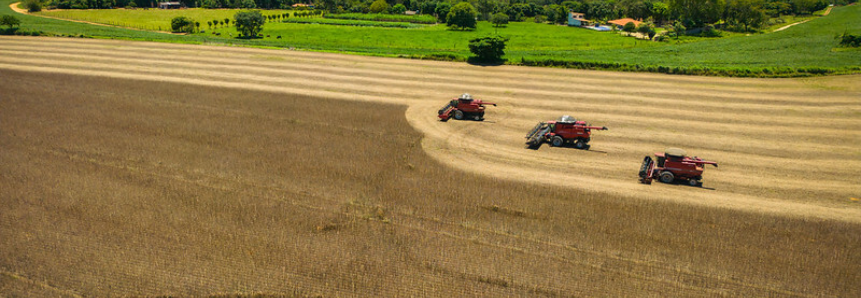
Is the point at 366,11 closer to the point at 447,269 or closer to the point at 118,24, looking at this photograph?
the point at 118,24

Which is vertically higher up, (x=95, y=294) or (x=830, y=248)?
(x=830, y=248)

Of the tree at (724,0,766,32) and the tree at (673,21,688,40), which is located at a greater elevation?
the tree at (724,0,766,32)

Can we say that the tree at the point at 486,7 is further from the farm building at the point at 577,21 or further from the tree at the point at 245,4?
the tree at the point at 245,4

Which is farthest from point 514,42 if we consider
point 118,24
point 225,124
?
point 118,24

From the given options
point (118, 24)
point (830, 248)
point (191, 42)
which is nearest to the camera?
point (830, 248)

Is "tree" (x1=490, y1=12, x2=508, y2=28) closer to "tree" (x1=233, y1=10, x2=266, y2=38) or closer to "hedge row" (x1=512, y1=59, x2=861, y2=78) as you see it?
"tree" (x1=233, y1=10, x2=266, y2=38)

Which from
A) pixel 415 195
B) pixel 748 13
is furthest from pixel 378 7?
pixel 415 195

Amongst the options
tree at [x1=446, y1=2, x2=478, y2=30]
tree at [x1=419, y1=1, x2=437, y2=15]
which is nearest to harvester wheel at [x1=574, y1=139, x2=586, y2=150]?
tree at [x1=446, y1=2, x2=478, y2=30]
